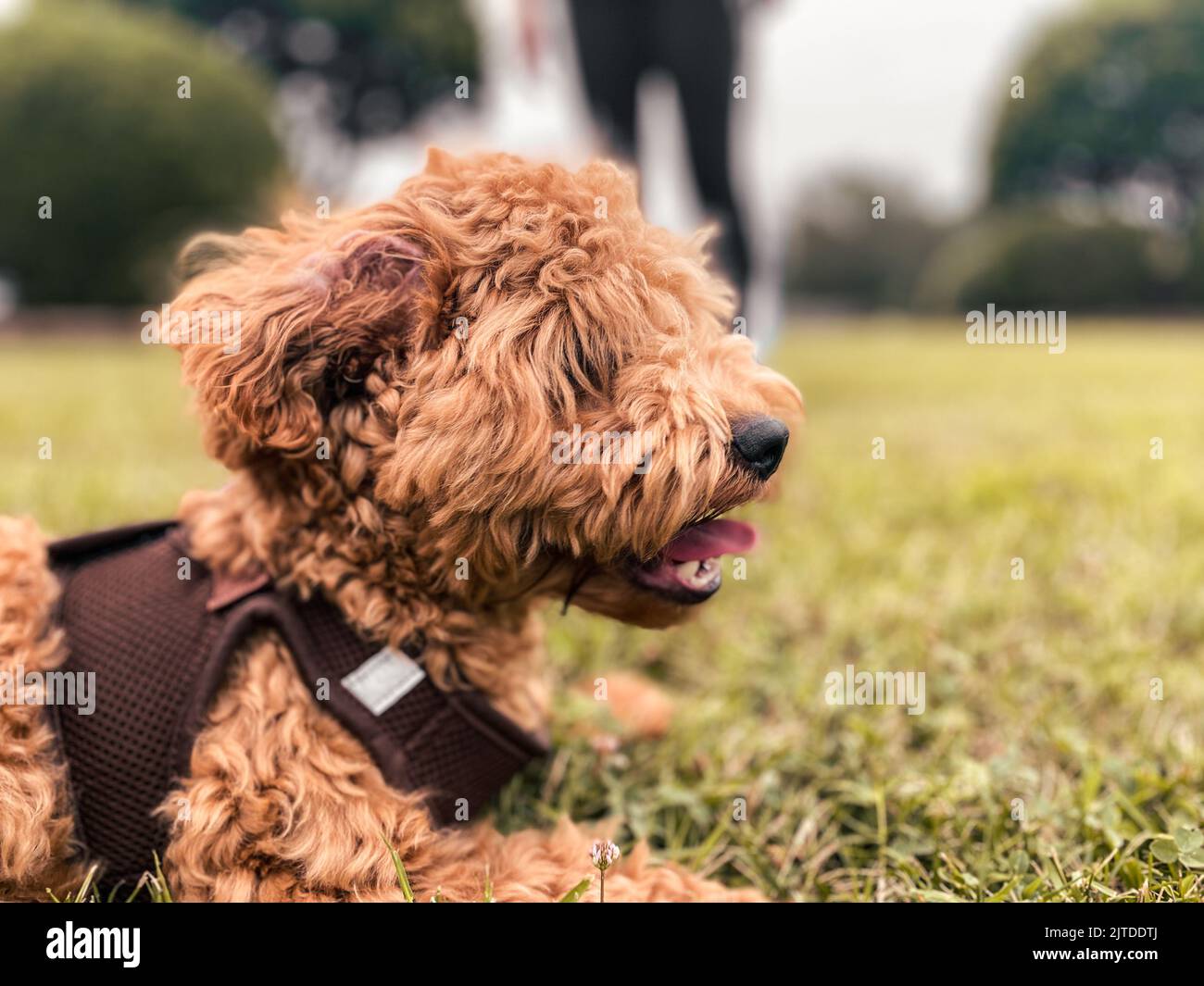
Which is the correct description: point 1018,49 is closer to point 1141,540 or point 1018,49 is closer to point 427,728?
point 1141,540

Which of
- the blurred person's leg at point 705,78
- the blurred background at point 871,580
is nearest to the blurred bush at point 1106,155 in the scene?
the blurred background at point 871,580

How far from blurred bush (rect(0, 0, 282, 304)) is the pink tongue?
55.0 feet

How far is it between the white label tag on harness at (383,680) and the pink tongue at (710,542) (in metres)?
0.61

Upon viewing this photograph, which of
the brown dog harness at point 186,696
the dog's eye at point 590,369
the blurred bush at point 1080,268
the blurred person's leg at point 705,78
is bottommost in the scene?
the brown dog harness at point 186,696

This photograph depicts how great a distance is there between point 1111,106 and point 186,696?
35579 mm

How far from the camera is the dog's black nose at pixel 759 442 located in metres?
2.02

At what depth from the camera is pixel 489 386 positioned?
1961 millimetres

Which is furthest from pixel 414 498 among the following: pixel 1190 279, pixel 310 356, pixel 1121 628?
pixel 1190 279

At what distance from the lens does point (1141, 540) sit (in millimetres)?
3914

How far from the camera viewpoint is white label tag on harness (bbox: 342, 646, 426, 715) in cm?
201

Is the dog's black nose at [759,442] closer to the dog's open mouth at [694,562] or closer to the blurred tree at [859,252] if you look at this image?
the dog's open mouth at [694,562]

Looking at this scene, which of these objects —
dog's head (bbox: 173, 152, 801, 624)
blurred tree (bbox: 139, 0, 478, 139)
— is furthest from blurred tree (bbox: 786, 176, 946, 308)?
dog's head (bbox: 173, 152, 801, 624)

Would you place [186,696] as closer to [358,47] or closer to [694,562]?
[694,562]

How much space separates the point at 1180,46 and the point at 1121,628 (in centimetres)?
3446
